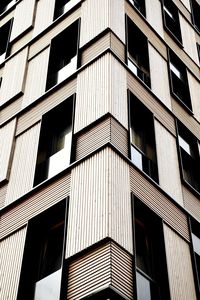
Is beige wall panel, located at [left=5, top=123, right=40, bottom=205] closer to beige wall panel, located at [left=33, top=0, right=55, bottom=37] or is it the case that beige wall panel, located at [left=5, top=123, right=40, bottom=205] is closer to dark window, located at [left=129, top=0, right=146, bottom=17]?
beige wall panel, located at [left=33, top=0, right=55, bottom=37]

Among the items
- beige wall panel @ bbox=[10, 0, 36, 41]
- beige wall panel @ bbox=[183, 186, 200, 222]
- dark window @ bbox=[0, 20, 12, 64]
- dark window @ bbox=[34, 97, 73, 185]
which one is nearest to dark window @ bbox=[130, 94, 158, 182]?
beige wall panel @ bbox=[183, 186, 200, 222]

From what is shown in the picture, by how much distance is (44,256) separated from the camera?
39.6 feet

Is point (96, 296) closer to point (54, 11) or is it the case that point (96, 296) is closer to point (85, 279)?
point (85, 279)

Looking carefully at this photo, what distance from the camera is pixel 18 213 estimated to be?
509 inches

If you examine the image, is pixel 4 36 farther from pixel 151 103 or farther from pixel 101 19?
pixel 151 103

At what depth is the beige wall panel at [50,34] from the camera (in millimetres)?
17156

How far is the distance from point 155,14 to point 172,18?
269 cm

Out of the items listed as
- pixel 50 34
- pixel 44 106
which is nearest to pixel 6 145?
pixel 44 106

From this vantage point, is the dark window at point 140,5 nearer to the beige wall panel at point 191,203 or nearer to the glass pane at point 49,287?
the beige wall panel at point 191,203

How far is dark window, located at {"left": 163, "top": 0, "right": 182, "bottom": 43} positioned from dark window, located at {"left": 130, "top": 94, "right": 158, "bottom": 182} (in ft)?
21.3

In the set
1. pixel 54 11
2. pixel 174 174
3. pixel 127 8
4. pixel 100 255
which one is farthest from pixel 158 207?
pixel 54 11

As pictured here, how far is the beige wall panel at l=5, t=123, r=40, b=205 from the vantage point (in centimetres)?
1344

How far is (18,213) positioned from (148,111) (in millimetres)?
4490

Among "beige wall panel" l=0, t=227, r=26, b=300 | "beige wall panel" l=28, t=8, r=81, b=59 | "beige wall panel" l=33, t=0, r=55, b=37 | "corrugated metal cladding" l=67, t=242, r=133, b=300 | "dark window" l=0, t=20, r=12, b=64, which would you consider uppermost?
"dark window" l=0, t=20, r=12, b=64
